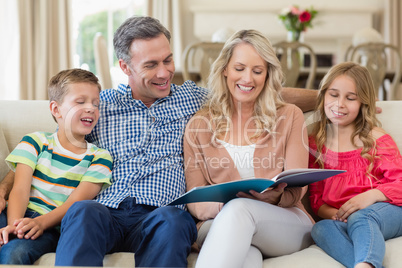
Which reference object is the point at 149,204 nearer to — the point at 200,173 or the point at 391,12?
the point at 200,173

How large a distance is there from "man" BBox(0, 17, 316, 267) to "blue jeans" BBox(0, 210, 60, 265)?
123 millimetres

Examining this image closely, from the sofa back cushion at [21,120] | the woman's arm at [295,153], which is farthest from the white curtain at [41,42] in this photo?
the woman's arm at [295,153]

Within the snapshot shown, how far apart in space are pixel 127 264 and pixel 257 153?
567 millimetres

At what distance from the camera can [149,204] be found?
1703mm

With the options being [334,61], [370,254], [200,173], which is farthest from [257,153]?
[334,61]

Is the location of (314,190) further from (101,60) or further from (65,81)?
(101,60)

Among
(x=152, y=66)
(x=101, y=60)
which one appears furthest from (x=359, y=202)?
(x=101, y=60)

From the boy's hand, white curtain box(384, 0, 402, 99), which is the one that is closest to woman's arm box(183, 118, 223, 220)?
the boy's hand

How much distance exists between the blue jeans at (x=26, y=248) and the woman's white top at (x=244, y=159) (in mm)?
647

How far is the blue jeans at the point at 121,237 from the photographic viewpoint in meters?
1.38

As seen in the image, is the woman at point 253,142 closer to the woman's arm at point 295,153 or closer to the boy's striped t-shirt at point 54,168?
the woman's arm at point 295,153

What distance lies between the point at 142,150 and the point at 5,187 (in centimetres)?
48

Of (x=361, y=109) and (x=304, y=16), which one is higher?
(x=304, y=16)

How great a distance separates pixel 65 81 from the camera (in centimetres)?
177
